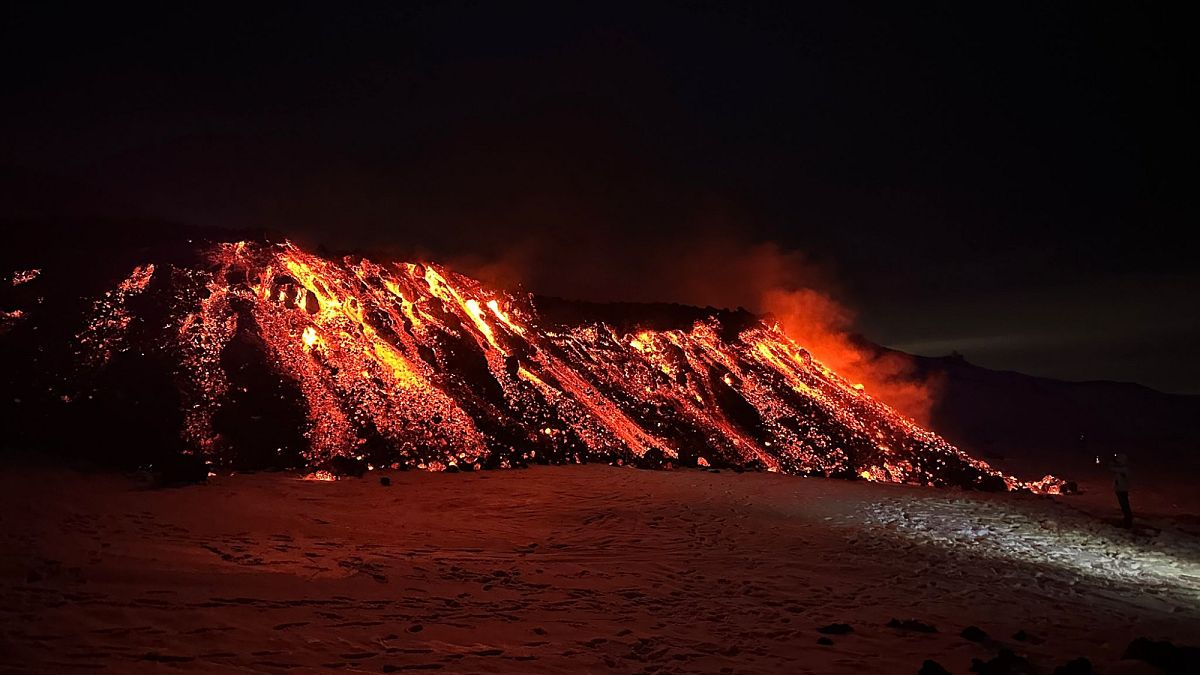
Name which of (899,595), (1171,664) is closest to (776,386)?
(899,595)

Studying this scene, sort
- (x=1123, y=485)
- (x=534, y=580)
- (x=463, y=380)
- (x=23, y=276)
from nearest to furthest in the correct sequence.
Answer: (x=534, y=580) → (x=23, y=276) → (x=1123, y=485) → (x=463, y=380)

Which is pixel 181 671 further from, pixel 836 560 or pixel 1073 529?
pixel 1073 529

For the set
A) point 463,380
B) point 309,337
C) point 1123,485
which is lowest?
point 1123,485

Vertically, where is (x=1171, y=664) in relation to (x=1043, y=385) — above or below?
below

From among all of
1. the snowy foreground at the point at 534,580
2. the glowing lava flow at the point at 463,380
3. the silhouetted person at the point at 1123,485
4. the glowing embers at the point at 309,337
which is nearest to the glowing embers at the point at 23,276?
the glowing lava flow at the point at 463,380

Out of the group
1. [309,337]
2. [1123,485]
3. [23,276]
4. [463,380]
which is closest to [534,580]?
[463,380]

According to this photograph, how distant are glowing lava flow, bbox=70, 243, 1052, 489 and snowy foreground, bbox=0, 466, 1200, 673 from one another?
169cm

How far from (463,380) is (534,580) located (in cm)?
855

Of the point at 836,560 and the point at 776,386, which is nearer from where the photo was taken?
the point at 836,560

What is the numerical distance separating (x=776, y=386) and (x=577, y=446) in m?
7.46

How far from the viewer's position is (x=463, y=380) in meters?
15.2

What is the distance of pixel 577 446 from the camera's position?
Result: 15.4 meters

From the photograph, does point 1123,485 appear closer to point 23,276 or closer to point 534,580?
point 534,580

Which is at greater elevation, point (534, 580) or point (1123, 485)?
point (1123, 485)
